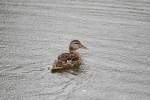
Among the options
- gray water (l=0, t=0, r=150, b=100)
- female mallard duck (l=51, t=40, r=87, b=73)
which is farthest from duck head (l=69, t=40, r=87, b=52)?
gray water (l=0, t=0, r=150, b=100)

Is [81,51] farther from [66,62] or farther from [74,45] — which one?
[66,62]

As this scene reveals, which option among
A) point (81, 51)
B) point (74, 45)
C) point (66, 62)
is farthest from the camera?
point (81, 51)

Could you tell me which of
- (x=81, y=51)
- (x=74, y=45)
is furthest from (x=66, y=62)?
(x=81, y=51)

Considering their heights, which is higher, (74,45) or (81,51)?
(74,45)

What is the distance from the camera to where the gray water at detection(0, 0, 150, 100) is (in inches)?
397

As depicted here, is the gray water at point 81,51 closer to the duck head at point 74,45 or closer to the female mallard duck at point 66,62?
the female mallard duck at point 66,62

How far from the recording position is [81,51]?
41.2ft

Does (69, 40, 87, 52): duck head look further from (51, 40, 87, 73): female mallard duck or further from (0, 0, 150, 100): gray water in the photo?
(0, 0, 150, 100): gray water

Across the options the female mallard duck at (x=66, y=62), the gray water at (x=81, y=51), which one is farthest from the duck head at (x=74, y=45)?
the gray water at (x=81, y=51)

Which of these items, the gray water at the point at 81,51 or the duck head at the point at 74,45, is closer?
the gray water at the point at 81,51

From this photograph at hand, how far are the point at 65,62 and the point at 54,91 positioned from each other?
3.40 ft

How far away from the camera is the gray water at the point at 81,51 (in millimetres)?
10086

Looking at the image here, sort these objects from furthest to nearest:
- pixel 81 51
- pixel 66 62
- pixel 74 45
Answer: pixel 81 51 → pixel 74 45 → pixel 66 62

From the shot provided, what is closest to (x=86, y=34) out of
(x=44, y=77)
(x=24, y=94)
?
(x=44, y=77)
